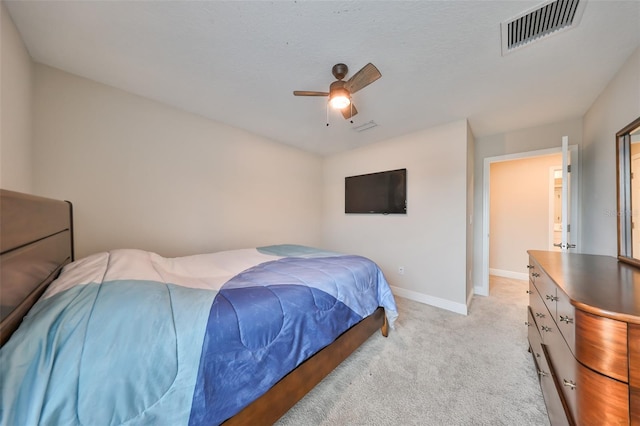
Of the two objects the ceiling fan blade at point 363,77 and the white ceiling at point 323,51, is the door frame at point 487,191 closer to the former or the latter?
the white ceiling at point 323,51

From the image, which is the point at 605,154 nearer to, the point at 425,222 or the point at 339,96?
the point at 425,222

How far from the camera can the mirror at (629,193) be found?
1430mm

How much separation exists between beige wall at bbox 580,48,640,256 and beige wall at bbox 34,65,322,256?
11.9 feet

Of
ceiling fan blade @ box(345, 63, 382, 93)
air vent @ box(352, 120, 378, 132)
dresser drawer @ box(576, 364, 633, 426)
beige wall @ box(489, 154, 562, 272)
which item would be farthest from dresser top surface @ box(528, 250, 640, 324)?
beige wall @ box(489, 154, 562, 272)

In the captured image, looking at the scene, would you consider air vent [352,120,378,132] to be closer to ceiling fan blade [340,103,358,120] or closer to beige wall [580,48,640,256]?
ceiling fan blade [340,103,358,120]

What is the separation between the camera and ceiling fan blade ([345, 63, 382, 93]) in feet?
5.02

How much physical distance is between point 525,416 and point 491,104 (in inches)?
106

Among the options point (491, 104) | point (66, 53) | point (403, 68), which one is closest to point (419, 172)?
point (491, 104)

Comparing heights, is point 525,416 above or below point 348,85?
below

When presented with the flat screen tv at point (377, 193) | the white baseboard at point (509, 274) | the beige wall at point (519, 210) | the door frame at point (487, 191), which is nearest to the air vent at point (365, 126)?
the flat screen tv at point (377, 193)

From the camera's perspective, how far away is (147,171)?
2.29 meters

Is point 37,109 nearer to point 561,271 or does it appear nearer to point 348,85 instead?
point 348,85

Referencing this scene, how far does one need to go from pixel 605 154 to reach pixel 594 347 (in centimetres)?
220

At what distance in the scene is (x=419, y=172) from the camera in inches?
122
